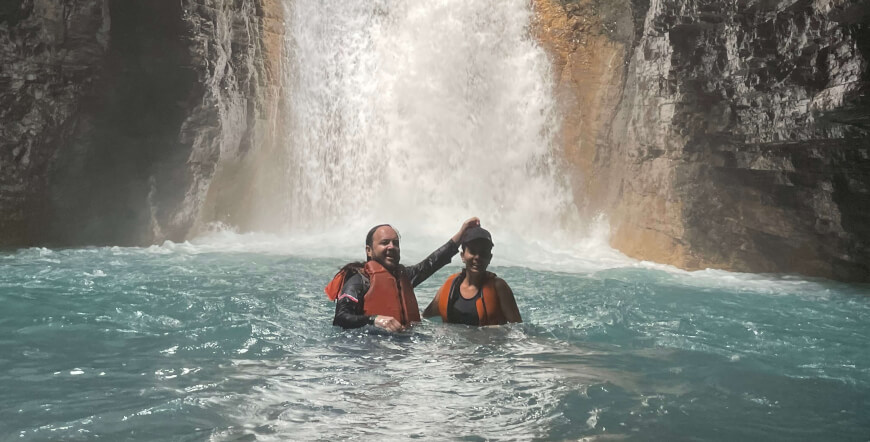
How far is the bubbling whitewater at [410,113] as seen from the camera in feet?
49.5

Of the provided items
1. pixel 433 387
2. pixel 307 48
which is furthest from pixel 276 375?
pixel 307 48

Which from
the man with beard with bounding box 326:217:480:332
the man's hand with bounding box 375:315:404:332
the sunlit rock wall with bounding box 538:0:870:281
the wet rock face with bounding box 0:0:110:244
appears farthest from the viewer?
the wet rock face with bounding box 0:0:110:244

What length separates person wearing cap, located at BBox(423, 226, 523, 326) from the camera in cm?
548

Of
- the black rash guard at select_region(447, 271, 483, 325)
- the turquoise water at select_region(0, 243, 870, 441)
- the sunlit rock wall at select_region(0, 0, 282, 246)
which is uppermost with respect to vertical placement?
the sunlit rock wall at select_region(0, 0, 282, 246)

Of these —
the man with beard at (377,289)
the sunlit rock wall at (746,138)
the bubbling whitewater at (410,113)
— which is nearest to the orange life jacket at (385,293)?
the man with beard at (377,289)

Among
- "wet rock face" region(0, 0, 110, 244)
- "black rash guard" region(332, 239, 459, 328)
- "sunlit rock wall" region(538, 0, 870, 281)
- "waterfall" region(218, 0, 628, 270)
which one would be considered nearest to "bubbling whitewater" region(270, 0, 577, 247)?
"waterfall" region(218, 0, 628, 270)

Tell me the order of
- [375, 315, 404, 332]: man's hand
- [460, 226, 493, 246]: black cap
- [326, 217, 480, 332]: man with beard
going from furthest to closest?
1. [460, 226, 493, 246]: black cap
2. [326, 217, 480, 332]: man with beard
3. [375, 315, 404, 332]: man's hand

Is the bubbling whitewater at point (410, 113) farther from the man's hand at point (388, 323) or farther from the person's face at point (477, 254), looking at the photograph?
the man's hand at point (388, 323)

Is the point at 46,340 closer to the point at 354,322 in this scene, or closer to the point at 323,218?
the point at 354,322

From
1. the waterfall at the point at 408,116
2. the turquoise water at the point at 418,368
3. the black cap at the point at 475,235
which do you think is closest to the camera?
the turquoise water at the point at 418,368

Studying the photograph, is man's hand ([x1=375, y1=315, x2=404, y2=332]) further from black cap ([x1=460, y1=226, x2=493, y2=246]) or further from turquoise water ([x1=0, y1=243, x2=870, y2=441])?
black cap ([x1=460, y1=226, x2=493, y2=246])

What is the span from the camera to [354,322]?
516 centimetres

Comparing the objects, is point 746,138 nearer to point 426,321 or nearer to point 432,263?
point 432,263

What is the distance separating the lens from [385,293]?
534 cm
